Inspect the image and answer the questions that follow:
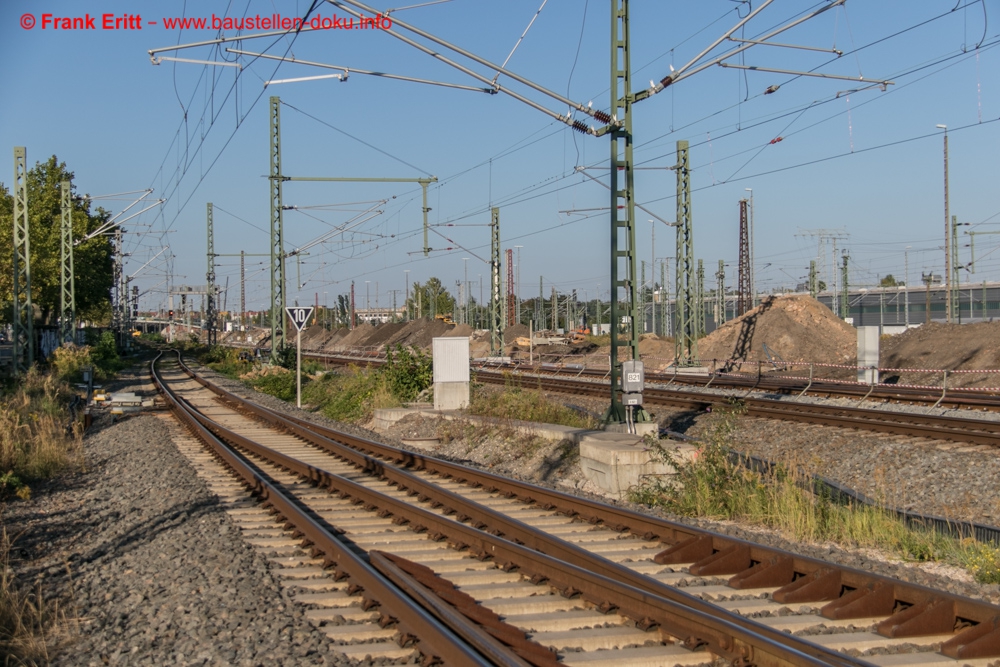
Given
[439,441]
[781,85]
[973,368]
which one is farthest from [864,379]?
[439,441]

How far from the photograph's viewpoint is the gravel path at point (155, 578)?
18.7 ft

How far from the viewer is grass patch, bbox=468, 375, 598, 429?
726 inches

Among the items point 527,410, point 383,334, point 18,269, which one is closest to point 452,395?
point 527,410

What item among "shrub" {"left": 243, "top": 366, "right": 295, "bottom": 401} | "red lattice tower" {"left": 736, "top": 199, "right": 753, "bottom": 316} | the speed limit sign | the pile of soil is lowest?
"shrub" {"left": 243, "top": 366, "right": 295, "bottom": 401}

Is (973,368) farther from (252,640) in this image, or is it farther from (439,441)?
(252,640)

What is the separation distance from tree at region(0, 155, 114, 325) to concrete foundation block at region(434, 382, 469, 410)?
30532mm

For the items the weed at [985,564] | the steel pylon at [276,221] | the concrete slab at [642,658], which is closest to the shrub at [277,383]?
the steel pylon at [276,221]

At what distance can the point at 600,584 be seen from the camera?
6.34m

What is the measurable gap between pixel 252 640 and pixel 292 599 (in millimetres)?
981

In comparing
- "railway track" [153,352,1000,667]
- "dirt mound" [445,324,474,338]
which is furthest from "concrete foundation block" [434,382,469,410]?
"dirt mound" [445,324,474,338]

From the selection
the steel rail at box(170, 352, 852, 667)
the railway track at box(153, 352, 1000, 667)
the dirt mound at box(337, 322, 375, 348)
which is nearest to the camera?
the steel rail at box(170, 352, 852, 667)

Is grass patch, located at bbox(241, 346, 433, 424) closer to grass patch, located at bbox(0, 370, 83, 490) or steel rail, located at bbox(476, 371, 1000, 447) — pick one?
steel rail, located at bbox(476, 371, 1000, 447)

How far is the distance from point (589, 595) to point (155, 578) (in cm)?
371

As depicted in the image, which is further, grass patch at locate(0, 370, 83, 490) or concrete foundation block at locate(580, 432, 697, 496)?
grass patch at locate(0, 370, 83, 490)
